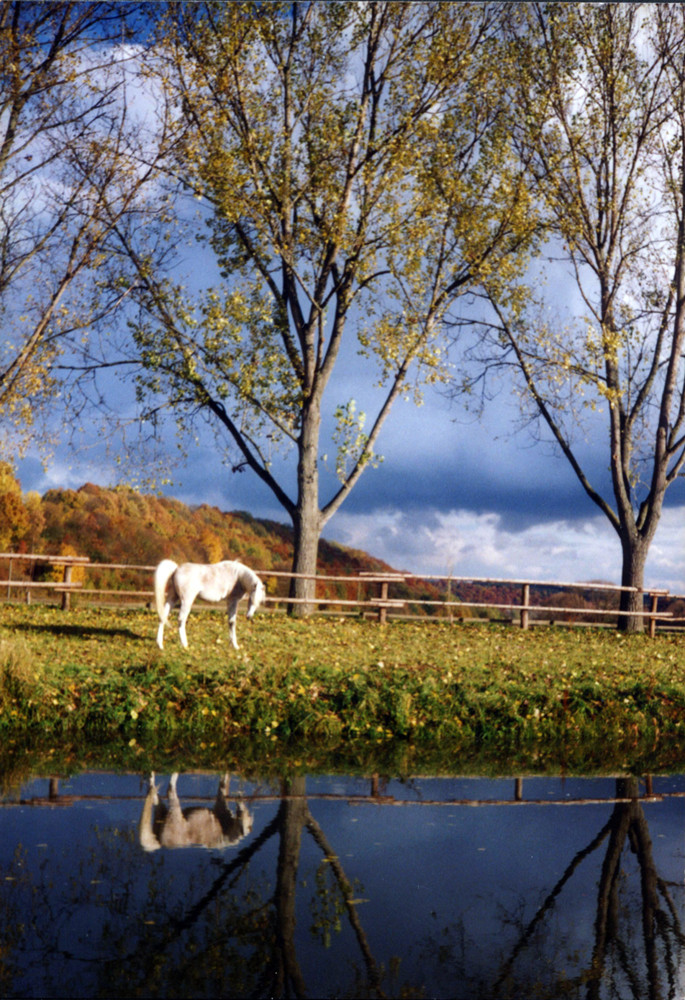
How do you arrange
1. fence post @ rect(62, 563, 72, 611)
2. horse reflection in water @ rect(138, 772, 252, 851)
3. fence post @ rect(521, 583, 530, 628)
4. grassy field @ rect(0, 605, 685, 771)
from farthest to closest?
fence post @ rect(521, 583, 530, 628) < fence post @ rect(62, 563, 72, 611) < grassy field @ rect(0, 605, 685, 771) < horse reflection in water @ rect(138, 772, 252, 851)

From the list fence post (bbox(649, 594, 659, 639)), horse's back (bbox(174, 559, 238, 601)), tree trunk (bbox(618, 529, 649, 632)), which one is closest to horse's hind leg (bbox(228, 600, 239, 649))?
horse's back (bbox(174, 559, 238, 601))

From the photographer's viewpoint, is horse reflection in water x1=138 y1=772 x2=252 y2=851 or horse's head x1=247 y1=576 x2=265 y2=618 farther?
horse's head x1=247 y1=576 x2=265 y2=618

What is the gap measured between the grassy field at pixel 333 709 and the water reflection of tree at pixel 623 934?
8.71 feet

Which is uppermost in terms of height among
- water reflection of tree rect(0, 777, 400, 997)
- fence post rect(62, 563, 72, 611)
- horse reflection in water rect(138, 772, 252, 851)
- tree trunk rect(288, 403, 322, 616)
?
tree trunk rect(288, 403, 322, 616)

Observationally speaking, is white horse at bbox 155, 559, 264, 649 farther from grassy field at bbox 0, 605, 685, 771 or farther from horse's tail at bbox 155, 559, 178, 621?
grassy field at bbox 0, 605, 685, 771

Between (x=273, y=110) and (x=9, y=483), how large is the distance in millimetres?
11898

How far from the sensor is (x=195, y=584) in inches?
530

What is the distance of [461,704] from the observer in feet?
35.3

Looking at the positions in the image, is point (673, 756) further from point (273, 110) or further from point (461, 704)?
point (273, 110)

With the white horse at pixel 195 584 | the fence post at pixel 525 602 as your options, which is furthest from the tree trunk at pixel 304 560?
the white horse at pixel 195 584

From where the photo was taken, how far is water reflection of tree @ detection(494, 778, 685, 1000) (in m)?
4.46

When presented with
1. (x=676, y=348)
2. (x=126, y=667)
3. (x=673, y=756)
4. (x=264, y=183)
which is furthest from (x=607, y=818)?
Answer: (x=676, y=348)

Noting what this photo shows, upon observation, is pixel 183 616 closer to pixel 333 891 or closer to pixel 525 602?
pixel 333 891

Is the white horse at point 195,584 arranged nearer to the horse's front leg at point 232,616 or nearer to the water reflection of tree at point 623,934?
the horse's front leg at point 232,616
